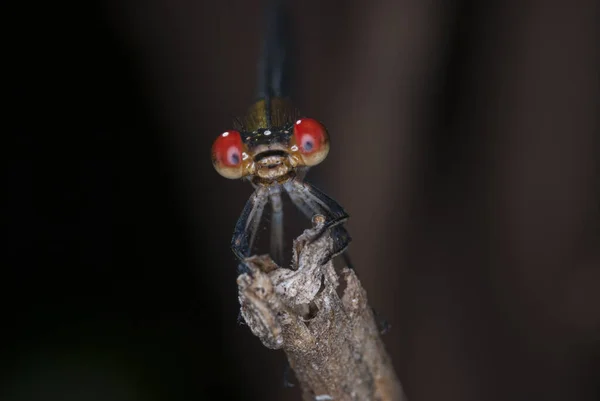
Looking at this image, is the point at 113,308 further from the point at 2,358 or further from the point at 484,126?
the point at 484,126

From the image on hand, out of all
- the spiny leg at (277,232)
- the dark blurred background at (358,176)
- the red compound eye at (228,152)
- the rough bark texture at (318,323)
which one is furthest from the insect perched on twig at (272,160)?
the dark blurred background at (358,176)

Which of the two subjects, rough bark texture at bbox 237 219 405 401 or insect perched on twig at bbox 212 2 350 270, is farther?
insect perched on twig at bbox 212 2 350 270

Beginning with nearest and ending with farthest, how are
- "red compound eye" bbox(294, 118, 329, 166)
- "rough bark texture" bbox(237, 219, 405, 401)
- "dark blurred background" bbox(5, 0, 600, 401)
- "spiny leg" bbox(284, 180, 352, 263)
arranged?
"rough bark texture" bbox(237, 219, 405, 401), "spiny leg" bbox(284, 180, 352, 263), "red compound eye" bbox(294, 118, 329, 166), "dark blurred background" bbox(5, 0, 600, 401)

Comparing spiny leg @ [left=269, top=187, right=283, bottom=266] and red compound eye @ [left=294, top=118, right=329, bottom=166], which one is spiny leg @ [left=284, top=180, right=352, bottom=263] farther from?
spiny leg @ [left=269, top=187, right=283, bottom=266]

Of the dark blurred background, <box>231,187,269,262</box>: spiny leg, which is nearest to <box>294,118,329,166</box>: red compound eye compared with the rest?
<box>231,187,269,262</box>: spiny leg

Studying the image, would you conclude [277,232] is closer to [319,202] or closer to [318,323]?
[319,202]

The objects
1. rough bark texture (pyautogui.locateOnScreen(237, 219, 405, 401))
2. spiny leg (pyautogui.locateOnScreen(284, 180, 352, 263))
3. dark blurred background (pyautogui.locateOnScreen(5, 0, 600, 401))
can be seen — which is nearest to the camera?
rough bark texture (pyautogui.locateOnScreen(237, 219, 405, 401))
